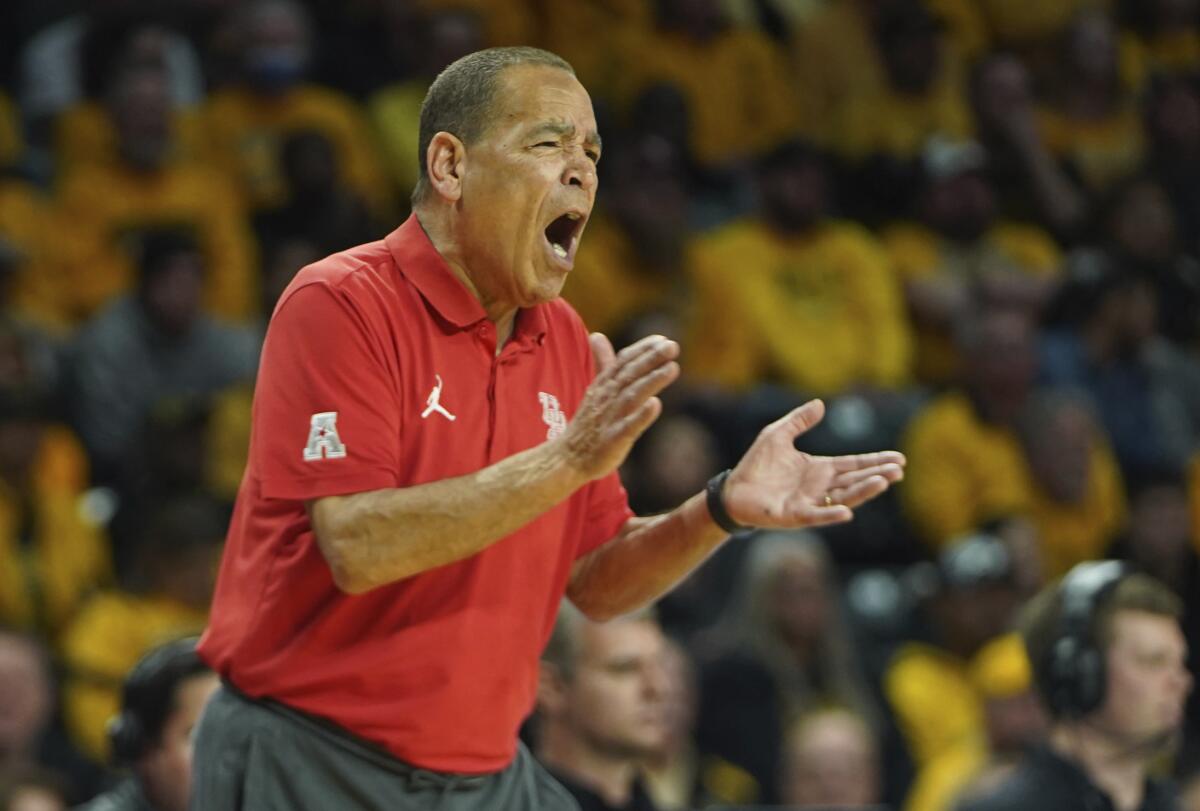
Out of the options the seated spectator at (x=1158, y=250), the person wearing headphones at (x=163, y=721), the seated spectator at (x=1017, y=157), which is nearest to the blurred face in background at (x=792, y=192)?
the seated spectator at (x=1017, y=157)

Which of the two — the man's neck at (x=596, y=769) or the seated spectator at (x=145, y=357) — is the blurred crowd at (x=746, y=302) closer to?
the seated spectator at (x=145, y=357)

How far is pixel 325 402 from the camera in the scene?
3.25m

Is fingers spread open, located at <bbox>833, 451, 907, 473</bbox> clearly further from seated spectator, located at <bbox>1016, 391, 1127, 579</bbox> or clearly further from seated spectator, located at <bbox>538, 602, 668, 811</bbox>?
seated spectator, located at <bbox>1016, 391, 1127, 579</bbox>

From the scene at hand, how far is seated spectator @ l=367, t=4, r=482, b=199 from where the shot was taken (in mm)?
9375

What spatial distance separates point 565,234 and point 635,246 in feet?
18.9

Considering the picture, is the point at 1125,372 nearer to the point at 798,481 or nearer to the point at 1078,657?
the point at 1078,657

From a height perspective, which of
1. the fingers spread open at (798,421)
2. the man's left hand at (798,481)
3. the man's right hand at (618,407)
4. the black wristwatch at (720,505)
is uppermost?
the man's right hand at (618,407)

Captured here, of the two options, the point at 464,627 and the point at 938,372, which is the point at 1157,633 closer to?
the point at 464,627

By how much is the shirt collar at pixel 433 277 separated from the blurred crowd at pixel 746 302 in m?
2.93

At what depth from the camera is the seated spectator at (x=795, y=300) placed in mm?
9172

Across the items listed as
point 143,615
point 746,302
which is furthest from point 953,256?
point 143,615

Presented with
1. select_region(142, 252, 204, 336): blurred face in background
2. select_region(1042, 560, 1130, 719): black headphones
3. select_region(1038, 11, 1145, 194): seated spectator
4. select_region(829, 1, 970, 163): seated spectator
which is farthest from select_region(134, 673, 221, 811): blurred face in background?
select_region(1038, 11, 1145, 194): seated spectator

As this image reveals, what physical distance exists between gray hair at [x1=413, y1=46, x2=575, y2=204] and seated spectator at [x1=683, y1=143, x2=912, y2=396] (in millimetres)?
5611

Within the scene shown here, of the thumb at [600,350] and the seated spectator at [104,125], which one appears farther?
the seated spectator at [104,125]
